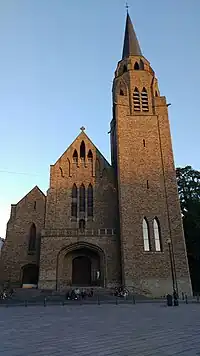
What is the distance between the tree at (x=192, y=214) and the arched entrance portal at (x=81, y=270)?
473 inches

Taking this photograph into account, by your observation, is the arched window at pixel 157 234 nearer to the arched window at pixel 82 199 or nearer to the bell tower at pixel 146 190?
the bell tower at pixel 146 190

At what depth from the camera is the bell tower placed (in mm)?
24141

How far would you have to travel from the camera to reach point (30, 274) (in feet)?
92.3

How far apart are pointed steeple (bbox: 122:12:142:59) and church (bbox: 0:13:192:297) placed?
4.80 m

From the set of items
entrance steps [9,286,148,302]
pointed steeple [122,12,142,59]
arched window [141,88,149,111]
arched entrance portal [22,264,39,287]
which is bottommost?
entrance steps [9,286,148,302]

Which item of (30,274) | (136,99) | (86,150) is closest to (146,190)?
(86,150)

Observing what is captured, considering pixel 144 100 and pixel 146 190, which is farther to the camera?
pixel 144 100

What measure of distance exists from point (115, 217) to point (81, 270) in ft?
21.1

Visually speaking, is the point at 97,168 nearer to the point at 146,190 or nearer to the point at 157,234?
the point at 146,190

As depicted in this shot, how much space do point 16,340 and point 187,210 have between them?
95.8 ft

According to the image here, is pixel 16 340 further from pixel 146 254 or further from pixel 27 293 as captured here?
pixel 146 254

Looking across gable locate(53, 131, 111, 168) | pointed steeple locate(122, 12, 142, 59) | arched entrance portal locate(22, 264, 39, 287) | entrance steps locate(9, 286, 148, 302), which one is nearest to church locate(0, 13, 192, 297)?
gable locate(53, 131, 111, 168)

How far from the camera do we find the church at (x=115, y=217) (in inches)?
963

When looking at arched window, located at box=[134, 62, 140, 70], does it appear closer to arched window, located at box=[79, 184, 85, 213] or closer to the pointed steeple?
the pointed steeple
